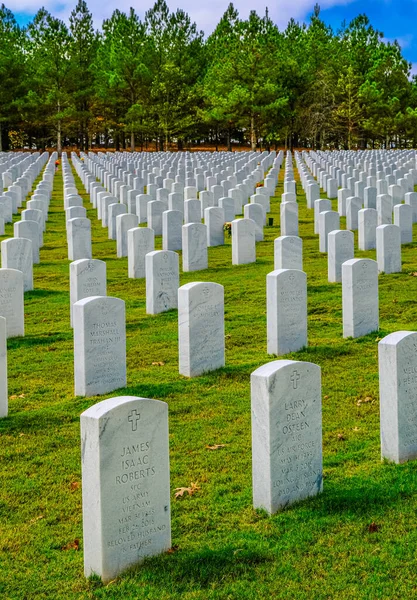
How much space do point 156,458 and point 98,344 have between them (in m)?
3.63

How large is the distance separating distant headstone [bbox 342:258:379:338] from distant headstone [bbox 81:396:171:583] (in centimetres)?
560

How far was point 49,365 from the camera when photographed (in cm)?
1015

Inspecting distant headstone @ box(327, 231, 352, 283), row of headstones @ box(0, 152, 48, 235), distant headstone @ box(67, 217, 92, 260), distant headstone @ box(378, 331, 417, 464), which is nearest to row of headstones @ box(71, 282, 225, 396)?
distant headstone @ box(378, 331, 417, 464)

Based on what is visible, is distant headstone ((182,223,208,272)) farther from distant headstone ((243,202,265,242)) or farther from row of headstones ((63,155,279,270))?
distant headstone ((243,202,265,242))

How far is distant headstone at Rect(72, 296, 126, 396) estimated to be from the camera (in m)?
8.63

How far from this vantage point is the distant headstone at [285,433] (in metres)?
5.85

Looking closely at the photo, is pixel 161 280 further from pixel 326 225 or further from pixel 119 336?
pixel 326 225

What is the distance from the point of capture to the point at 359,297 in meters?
10.6

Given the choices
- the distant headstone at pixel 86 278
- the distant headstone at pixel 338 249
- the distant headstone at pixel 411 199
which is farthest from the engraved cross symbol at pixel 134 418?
the distant headstone at pixel 411 199

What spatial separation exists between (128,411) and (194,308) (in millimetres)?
4277

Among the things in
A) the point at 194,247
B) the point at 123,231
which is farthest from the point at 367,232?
the point at 123,231

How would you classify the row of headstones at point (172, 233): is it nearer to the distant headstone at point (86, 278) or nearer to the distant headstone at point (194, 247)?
the distant headstone at point (194, 247)

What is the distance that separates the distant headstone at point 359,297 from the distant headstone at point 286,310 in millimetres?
724

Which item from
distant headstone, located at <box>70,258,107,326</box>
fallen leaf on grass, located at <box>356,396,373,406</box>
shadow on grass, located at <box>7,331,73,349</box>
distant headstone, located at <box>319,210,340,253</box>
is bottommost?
fallen leaf on grass, located at <box>356,396,373,406</box>
